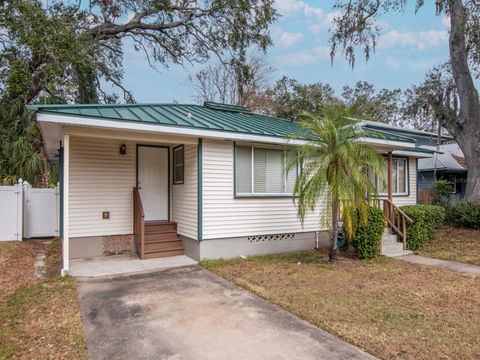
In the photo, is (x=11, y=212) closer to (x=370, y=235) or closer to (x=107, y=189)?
(x=107, y=189)

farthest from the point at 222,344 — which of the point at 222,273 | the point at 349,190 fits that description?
the point at 349,190

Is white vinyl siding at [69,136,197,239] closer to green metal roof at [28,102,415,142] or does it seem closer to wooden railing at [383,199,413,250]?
green metal roof at [28,102,415,142]

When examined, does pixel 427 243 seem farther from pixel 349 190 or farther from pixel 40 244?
pixel 40 244

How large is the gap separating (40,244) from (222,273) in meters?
6.20

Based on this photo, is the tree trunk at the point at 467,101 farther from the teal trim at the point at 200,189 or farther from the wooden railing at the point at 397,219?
the teal trim at the point at 200,189

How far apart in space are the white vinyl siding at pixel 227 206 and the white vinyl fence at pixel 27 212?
230 inches

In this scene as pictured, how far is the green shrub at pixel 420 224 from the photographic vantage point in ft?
29.9

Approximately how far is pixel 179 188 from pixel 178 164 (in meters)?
0.63

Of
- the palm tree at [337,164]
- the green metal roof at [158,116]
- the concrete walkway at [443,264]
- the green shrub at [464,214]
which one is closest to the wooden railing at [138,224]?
the green metal roof at [158,116]

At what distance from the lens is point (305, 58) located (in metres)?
23.0

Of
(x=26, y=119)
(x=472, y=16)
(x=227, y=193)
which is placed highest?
(x=472, y=16)

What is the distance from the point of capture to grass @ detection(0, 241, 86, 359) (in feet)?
11.5

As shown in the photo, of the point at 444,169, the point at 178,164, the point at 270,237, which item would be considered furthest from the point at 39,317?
the point at 444,169

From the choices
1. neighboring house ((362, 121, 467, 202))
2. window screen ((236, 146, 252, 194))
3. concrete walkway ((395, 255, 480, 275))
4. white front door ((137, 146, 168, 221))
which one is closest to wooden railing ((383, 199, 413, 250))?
concrete walkway ((395, 255, 480, 275))
